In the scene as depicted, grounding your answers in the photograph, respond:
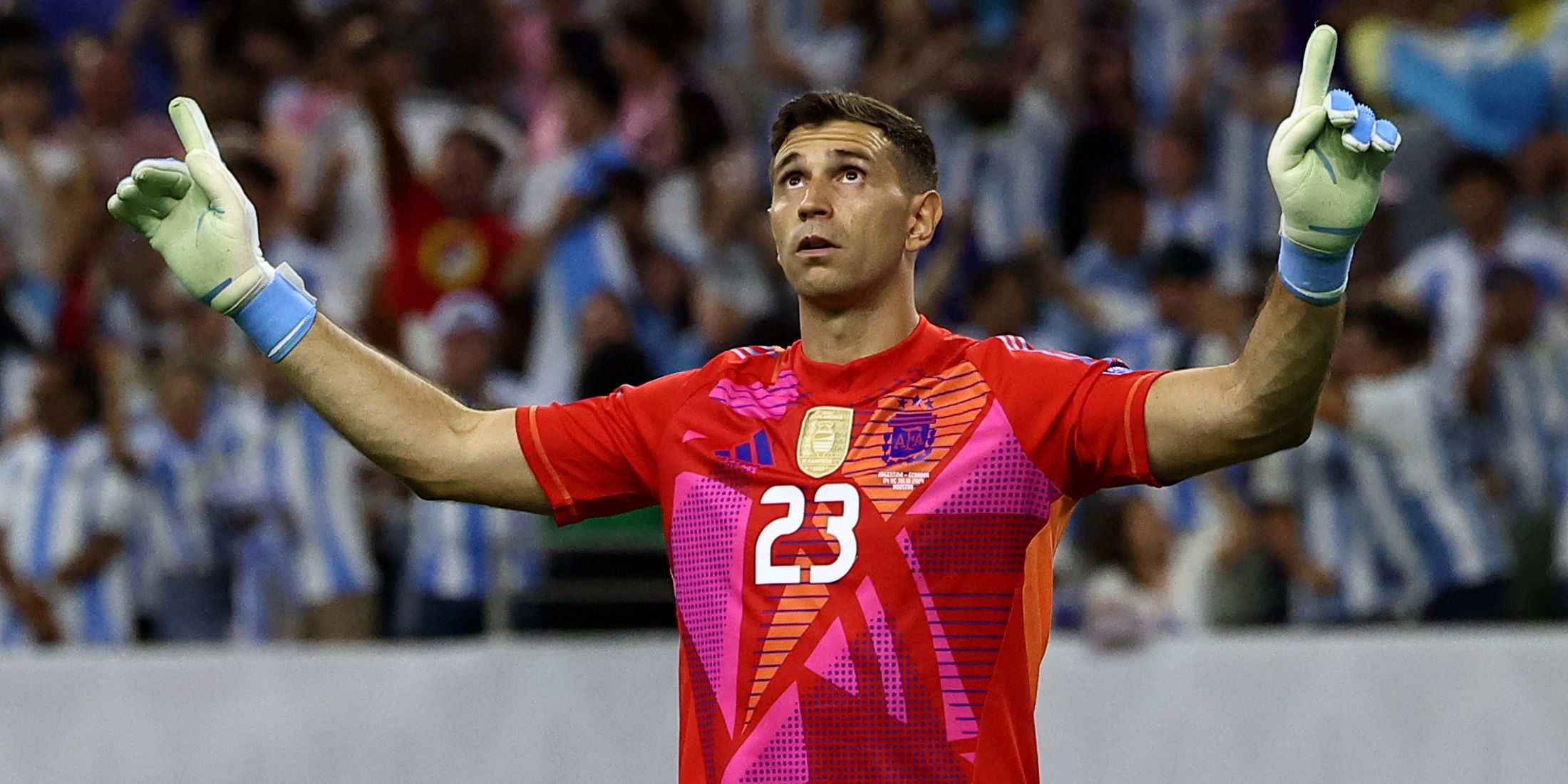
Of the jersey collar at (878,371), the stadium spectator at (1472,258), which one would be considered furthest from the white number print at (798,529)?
the stadium spectator at (1472,258)

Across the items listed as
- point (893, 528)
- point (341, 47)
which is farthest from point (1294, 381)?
point (341, 47)

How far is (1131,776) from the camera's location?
8.21 m

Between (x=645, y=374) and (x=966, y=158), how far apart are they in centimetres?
271

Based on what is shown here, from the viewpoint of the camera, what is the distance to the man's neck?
15.3 feet

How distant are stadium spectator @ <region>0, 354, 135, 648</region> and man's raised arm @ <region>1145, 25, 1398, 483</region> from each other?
21.7 ft

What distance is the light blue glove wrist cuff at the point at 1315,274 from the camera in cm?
384

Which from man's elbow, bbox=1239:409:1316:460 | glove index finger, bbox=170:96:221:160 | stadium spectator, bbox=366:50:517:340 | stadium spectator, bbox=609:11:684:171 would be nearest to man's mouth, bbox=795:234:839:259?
man's elbow, bbox=1239:409:1316:460

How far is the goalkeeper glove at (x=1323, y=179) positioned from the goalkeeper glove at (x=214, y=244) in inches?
79.2

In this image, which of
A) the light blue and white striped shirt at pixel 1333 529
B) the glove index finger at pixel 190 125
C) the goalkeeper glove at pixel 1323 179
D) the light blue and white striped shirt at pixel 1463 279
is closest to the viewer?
the goalkeeper glove at pixel 1323 179

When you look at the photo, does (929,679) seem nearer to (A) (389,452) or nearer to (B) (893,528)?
(B) (893,528)

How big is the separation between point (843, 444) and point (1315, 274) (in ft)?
3.51

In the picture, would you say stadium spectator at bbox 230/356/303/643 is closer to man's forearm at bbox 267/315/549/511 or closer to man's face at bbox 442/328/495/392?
man's face at bbox 442/328/495/392

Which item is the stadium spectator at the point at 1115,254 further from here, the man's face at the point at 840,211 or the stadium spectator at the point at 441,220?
the man's face at the point at 840,211

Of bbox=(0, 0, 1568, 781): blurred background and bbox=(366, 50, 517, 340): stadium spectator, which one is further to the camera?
bbox=(366, 50, 517, 340): stadium spectator
